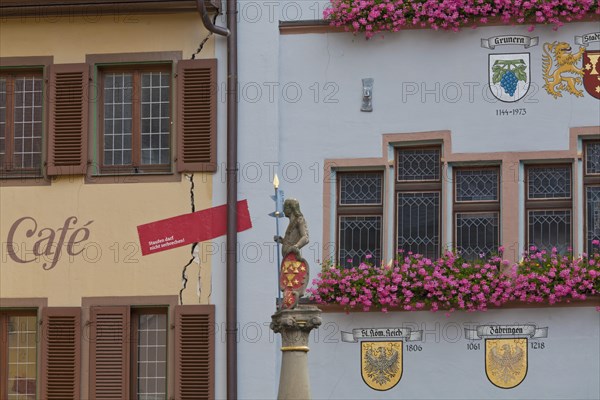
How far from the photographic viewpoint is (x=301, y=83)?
71.3 feet

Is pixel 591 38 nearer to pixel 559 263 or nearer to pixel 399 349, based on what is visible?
pixel 559 263

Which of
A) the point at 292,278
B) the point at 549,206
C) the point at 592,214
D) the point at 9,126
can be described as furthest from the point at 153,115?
the point at 592,214

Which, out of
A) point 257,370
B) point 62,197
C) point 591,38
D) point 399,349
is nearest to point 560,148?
point 591,38

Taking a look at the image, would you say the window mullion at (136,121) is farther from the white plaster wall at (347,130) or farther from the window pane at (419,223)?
the window pane at (419,223)

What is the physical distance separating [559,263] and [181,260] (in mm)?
4345

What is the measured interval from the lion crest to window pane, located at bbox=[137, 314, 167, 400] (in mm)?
5203

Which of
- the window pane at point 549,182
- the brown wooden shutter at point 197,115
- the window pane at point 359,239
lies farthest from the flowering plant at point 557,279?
the brown wooden shutter at point 197,115

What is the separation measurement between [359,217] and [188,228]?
199cm

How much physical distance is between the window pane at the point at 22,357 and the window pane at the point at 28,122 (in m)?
1.88

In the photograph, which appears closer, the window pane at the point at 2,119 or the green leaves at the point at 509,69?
the green leaves at the point at 509,69

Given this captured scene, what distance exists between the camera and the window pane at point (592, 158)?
21016mm

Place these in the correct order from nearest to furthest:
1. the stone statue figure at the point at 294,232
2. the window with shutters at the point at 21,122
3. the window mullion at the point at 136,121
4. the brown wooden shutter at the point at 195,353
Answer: the stone statue figure at the point at 294,232 → the brown wooden shutter at the point at 195,353 → the window mullion at the point at 136,121 → the window with shutters at the point at 21,122

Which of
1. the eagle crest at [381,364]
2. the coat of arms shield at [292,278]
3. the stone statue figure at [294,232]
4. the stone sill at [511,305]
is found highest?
the stone statue figure at [294,232]

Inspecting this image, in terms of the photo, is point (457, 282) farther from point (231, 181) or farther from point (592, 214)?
point (231, 181)
